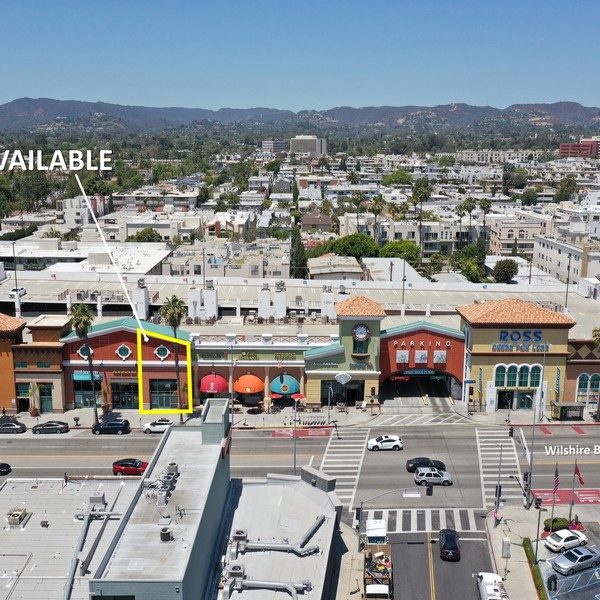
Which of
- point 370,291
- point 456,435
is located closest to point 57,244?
point 370,291

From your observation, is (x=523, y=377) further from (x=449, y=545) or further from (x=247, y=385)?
(x=449, y=545)

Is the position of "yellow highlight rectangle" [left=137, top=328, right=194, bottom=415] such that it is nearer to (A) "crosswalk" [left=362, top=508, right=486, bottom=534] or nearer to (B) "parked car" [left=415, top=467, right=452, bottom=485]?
(B) "parked car" [left=415, top=467, right=452, bottom=485]

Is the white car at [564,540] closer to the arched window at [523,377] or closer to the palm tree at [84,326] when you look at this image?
the arched window at [523,377]

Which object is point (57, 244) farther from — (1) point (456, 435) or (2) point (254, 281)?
(1) point (456, 435)

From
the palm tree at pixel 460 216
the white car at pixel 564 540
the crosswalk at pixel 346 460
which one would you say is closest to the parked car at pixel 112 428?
the crosswalk at pixel 346 460

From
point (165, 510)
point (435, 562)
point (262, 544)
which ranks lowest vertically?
point (435, 562)

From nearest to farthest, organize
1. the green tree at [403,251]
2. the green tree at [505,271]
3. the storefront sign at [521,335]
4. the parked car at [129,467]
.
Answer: the parked car at [129,467] < the storefront sign at [521,335] < the green tree at [505,271] < the green tree at [403,251]
